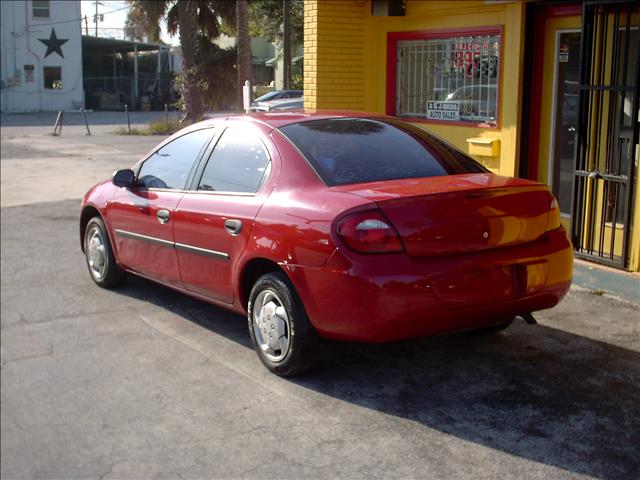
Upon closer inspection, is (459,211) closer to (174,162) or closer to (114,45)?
(174,162)

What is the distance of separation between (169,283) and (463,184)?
2.57 m

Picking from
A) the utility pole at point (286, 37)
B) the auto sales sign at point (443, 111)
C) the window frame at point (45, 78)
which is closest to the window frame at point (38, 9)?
the window frame at point (45, 78)

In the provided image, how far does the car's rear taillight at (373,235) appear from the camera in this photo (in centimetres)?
467

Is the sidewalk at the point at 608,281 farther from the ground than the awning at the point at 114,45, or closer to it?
closer to it

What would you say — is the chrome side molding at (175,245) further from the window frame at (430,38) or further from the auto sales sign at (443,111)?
the auto sales sign at (443,111)

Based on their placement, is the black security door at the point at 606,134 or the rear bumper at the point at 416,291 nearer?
the rear bumper at the point at 416,291

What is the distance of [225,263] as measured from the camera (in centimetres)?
570

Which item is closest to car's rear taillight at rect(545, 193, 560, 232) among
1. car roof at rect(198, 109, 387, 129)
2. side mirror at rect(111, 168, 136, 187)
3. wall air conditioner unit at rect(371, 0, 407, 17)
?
car roof at rect(198, 109, 387, 129)

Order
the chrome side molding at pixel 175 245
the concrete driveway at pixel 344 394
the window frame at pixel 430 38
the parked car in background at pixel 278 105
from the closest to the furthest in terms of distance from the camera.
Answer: the concrete driveway at pixel 344 394 → the chrome side molding at pixel 175 245 → the window frame at pixel 430 38 → the parked car in background at pixel 278 105

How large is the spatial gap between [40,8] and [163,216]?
156ft

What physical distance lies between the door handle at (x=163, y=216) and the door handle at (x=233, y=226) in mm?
847

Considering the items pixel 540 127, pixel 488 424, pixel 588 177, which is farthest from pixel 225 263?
pixel 540 127

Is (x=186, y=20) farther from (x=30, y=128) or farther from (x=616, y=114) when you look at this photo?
(x=616, y=114)

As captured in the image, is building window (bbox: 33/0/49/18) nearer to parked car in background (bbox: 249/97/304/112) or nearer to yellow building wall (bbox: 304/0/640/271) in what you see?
parked car in background (bbox: 249/97/304/112)
